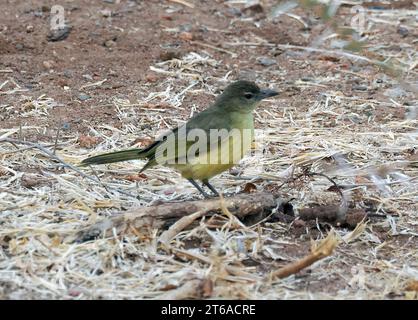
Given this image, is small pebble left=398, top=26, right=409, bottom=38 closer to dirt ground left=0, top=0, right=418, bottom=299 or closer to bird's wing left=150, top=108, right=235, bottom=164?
dirt ground left=0, top=0, right=418, bottom=299

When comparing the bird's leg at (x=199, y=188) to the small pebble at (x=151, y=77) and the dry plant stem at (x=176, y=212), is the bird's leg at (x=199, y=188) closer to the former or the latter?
the dry plant stem at (x=176, y=212)

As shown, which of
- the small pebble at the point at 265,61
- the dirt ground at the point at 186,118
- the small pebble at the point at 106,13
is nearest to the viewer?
the dirt ground at the point at 186,118

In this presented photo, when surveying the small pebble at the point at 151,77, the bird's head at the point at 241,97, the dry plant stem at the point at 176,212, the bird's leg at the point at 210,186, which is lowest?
the bird's leg at the point at 210,186

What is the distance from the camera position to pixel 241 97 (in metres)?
6.70

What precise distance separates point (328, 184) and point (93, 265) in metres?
2.23

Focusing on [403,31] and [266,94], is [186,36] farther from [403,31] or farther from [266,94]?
[266,94]

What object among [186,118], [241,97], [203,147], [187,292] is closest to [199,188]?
[203,147]

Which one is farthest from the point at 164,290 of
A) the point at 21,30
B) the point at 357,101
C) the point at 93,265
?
the point at 21,30

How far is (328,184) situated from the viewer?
6.64 metres

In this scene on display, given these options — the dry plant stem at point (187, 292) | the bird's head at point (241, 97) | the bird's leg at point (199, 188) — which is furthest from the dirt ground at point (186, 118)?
the bird's head at point (241, 97)

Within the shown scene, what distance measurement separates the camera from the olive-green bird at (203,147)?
613 centimetres

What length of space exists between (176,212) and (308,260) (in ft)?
3.53

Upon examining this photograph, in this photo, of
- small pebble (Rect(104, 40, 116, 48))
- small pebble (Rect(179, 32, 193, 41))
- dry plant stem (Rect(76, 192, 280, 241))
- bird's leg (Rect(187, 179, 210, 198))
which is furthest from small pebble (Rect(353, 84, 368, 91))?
dry plant stem (Rect(76, 192, 280, 241))
